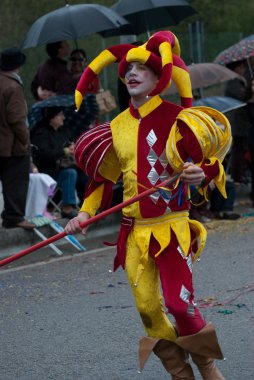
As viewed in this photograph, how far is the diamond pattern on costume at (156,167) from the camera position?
5.30 metres

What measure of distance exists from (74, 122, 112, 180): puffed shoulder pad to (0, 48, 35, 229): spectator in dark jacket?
4963 mm

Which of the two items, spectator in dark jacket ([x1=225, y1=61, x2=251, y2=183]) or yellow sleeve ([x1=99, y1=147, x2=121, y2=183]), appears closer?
yellow sleeve ([x1=99, y1=147, x2=121, y2=183])

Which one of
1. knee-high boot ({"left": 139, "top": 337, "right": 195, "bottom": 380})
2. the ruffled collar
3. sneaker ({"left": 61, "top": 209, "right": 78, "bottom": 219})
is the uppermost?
the ruffled collar

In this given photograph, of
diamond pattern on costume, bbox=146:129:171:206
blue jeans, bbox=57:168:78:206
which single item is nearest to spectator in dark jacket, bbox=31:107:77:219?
blue jeans, bbox=57:168:78:206

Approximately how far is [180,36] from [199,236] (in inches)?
464

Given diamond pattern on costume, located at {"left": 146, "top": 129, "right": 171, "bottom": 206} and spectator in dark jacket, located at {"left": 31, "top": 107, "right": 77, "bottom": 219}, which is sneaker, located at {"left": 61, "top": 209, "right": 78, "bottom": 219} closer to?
spectator in dark jacket, located at {"left": 31, "top": 107, "right": 77, "bottom": 219}

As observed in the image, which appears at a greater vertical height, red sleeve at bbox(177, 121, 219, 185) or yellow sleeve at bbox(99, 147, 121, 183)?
red sleeve at bbox(177, 121, 219, 185)

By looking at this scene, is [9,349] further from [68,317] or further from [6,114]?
[6,114]

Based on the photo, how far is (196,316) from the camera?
528cm

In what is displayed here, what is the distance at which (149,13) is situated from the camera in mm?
13359

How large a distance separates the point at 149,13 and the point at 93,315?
21.7ft

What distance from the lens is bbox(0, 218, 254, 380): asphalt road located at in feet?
20.0

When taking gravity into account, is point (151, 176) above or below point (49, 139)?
above

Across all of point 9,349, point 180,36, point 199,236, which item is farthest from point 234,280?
point 180,36
